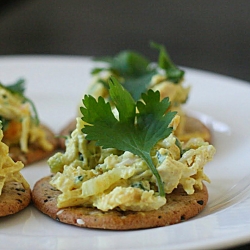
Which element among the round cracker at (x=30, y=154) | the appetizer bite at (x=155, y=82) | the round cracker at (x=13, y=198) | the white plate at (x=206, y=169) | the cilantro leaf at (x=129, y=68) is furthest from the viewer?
the cilantro leaf at (x=129, y=68)

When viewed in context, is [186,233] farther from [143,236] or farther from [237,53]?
[237,53]

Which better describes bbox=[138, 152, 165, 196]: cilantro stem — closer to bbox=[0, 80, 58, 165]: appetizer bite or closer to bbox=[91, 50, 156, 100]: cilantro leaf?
bbox=[0, 80, 58, 165]: appetizer bite

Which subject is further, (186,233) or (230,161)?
(230,161)

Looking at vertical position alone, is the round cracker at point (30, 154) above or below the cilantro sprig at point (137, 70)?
below

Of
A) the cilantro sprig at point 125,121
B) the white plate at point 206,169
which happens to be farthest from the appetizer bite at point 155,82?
the cilantro sprig at point 125,121

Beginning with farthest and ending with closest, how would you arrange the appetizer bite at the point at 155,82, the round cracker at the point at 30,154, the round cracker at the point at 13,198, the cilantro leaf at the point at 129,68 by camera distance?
the cilantro leaf at the point at 129,68
the appetizer bite at the point at 155,82
the round cracker at the point at 30,154
the round cracker at the point at 13,198

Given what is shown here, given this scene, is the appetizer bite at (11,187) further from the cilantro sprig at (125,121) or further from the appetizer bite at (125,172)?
the cilantro sprig at (125,121)

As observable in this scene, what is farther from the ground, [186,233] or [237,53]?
[186,233]

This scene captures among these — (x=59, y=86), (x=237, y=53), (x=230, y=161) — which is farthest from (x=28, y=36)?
(x=230, y=161)
